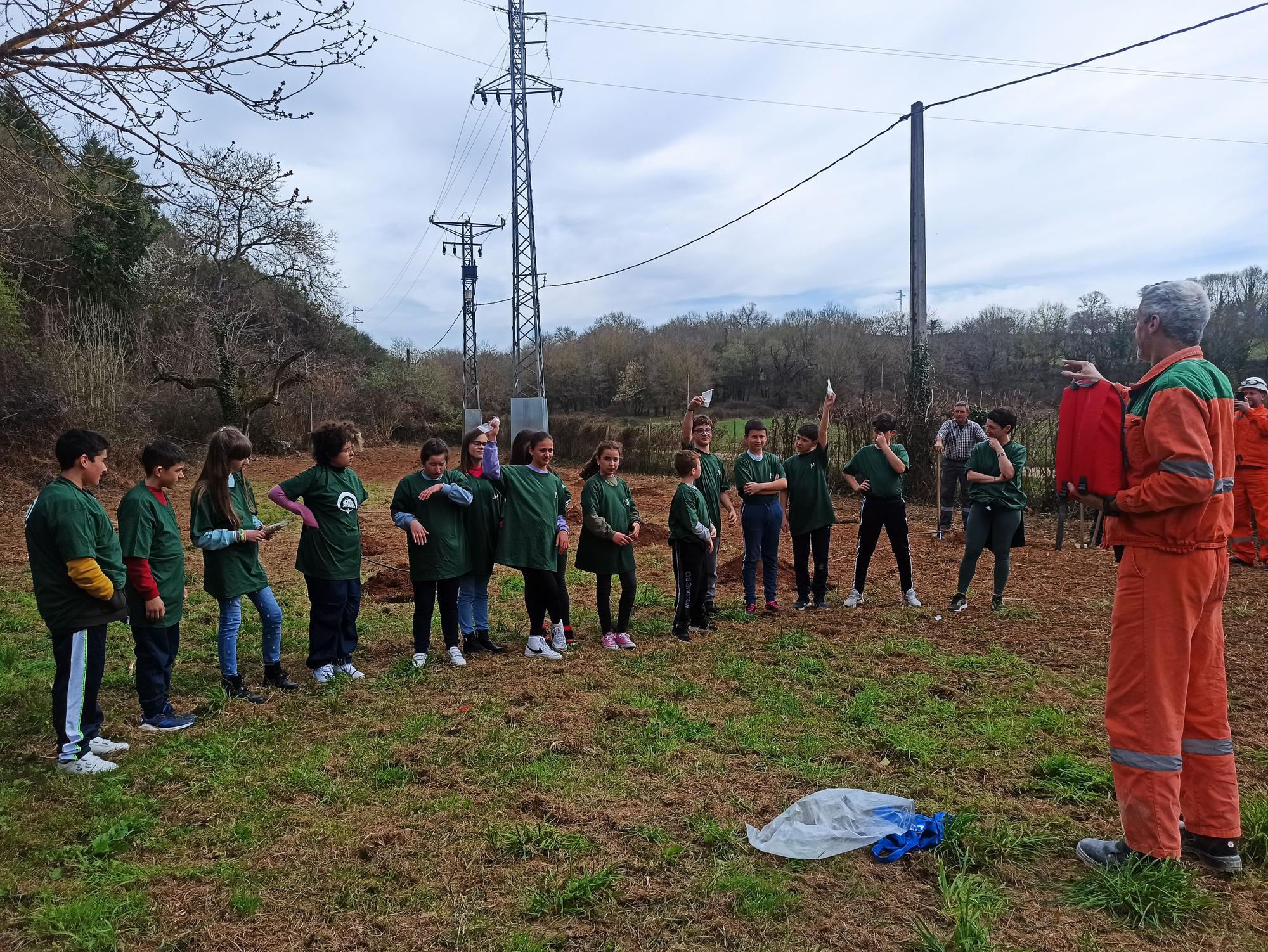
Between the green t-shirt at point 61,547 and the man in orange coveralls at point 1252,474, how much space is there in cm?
1089

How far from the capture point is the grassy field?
9.10 ft

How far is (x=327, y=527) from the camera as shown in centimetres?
546

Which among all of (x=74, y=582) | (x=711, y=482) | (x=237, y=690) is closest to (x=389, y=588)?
(x=237, y=690)

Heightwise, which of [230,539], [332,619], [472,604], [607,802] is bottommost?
[607,802]

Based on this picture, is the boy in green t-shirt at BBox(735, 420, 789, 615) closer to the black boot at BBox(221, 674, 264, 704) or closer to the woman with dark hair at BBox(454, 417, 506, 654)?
the woman with dark hair at BBox(454, 417, 506, 654)

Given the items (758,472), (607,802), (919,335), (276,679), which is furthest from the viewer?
(919,335)

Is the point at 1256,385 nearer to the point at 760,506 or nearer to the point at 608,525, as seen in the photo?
the point at 760,506

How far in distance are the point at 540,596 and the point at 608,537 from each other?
0.73 m

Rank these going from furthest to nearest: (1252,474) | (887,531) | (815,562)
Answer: (1252,474) < (815,562) < (887,531)

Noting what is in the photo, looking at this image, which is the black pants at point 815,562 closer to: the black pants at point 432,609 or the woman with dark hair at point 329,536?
the black pants at point 432,609

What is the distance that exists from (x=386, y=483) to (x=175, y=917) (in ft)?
67.0

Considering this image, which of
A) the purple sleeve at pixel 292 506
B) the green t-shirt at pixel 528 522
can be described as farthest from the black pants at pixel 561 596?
the purple sleeve at pixel 292 506

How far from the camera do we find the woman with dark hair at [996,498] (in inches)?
277

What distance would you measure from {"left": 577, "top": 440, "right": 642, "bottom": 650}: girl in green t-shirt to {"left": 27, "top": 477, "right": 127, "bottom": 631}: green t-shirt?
10.8ft
